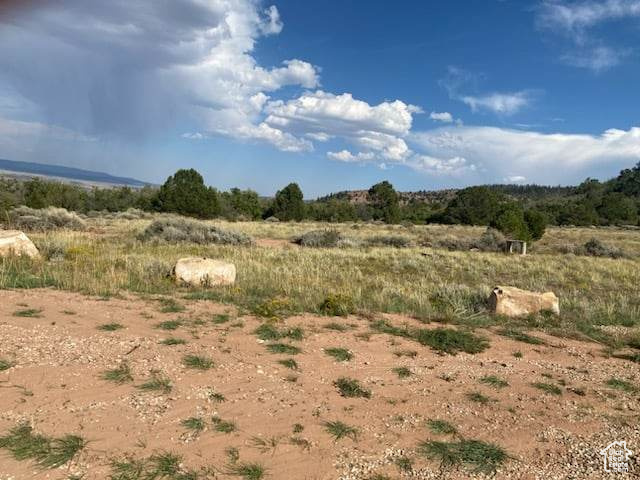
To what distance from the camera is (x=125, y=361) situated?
5.46m

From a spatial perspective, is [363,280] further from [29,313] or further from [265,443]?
[265,443]

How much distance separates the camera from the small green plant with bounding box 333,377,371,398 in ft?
16.3

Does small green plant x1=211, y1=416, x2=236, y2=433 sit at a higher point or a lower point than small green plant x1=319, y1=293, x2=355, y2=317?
lower

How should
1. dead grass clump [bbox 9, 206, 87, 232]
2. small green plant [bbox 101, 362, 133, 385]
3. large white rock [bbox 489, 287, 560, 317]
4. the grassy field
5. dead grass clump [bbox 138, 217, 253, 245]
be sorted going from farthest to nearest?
dead grass clump [bbox 9, 206, 87, 232], dead grass clump [bbox 138, 217, 253, 245], large white rock [bbox 489, 287, 560, 317], the grassy field, small green plant [bbox 101, 362, 133, 385]

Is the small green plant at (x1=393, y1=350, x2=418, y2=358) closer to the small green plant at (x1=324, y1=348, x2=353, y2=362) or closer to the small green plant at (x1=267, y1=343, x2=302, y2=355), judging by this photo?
the small green plant at (x1=324, y1=348, x2=353, y2=362)

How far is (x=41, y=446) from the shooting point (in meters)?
3.63

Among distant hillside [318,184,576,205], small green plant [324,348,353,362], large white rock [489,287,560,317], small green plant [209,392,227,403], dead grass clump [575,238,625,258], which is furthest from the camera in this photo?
distant hillside [318,184,576,205]

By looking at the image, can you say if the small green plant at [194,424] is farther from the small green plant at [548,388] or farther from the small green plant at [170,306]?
the small green plant at [170,306]

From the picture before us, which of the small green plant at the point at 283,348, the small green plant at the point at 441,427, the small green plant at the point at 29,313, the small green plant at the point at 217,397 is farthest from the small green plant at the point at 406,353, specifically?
the small green plant at the point at 29,313

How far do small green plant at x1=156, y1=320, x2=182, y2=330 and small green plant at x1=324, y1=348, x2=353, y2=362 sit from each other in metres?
2.25

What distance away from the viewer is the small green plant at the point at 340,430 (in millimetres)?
4113

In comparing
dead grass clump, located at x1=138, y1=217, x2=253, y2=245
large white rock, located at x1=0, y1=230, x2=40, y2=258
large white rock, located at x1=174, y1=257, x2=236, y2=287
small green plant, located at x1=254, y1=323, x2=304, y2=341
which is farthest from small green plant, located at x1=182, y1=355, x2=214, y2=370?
dead grass clump, located at x1=138, y1=217, x2=253, y2=245

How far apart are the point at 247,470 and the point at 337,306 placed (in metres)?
4.90

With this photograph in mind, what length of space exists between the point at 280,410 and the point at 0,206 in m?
30.1
